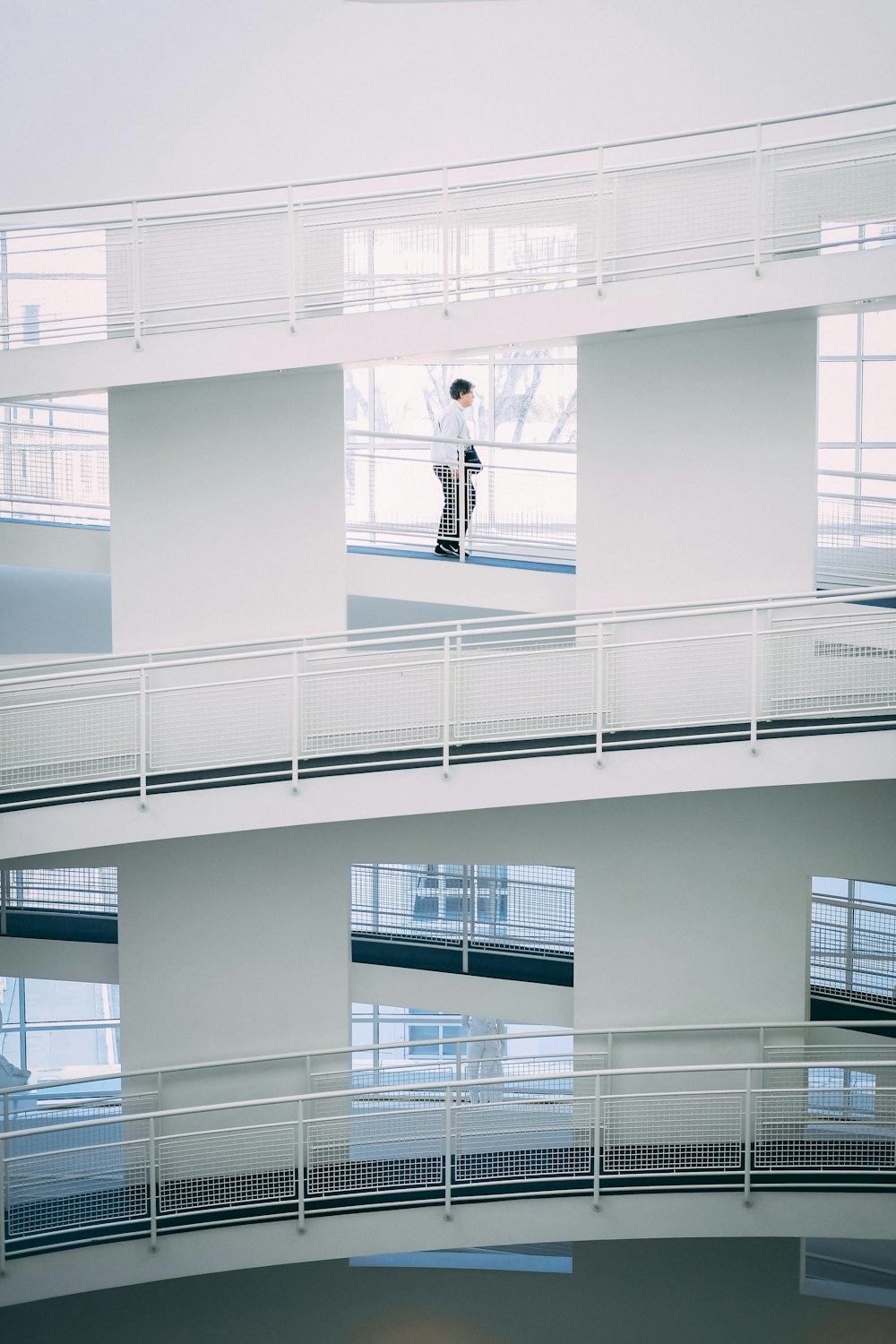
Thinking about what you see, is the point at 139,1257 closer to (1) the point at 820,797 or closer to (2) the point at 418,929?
(2) the point at 418,929

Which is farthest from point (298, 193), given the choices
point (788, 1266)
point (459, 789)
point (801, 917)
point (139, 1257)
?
point (788, 1266)

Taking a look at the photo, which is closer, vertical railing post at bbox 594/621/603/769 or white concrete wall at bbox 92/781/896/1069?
vertical railing post at bbox 594/621/603/769

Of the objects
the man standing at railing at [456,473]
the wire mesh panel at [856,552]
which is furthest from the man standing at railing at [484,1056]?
the wire mesh panel at [856,552]

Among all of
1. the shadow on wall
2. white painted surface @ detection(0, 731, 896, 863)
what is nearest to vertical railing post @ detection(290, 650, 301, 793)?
white painted surface @ detection(0, 731, 896, 863)

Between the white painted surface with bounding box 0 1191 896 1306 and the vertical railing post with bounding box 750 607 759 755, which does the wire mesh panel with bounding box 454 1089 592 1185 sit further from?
the vertical railing post with bounding box 750 607 759 755

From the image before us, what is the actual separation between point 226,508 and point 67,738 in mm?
2259

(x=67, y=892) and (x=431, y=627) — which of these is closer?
(x=431, y=627)

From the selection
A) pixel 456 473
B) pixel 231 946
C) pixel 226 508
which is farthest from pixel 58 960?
pixel 456 473

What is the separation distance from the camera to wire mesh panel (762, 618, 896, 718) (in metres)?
9.05

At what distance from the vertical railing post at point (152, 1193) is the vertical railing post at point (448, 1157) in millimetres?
1963

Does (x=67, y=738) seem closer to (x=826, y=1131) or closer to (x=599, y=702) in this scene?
(x=599, y=702)

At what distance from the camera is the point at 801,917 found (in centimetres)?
1057

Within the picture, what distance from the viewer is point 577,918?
10.7 m

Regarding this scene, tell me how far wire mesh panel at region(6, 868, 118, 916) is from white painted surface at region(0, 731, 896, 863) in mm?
3106
